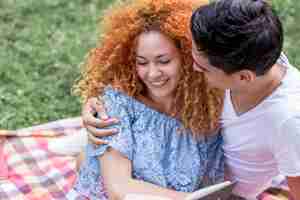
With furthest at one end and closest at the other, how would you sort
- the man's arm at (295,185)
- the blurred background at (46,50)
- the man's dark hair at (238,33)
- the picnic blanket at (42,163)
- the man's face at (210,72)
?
the blurred background at (46,50) → the picnic blanket at (42,163) → the man's arm at (295,185) → the man's face at (210,72) → the man's dark hair at (238,33)

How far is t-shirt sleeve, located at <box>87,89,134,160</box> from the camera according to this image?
2.52 metres

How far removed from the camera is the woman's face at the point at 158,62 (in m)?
2.41

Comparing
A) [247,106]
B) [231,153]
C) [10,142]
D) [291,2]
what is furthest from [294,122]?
[291,2]

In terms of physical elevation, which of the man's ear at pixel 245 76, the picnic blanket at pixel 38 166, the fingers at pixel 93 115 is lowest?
the picnic blanket at pixel 38 166

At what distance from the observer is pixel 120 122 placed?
252cm

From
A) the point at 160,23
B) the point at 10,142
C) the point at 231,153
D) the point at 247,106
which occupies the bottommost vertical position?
the point at 10,142

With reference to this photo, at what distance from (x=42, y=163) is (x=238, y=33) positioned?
155 cm

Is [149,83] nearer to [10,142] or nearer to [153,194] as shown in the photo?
[153,194]

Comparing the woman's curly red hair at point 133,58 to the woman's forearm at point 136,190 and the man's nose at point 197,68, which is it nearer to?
the man's nose at point 197,68

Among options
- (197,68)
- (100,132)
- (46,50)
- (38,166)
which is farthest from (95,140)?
(46,50)

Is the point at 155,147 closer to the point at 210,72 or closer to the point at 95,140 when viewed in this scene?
the point at 95,140

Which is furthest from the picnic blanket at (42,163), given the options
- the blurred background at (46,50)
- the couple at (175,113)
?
the couple at (175,113)

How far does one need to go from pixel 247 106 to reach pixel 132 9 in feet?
1.68

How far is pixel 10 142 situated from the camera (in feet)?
11.4
